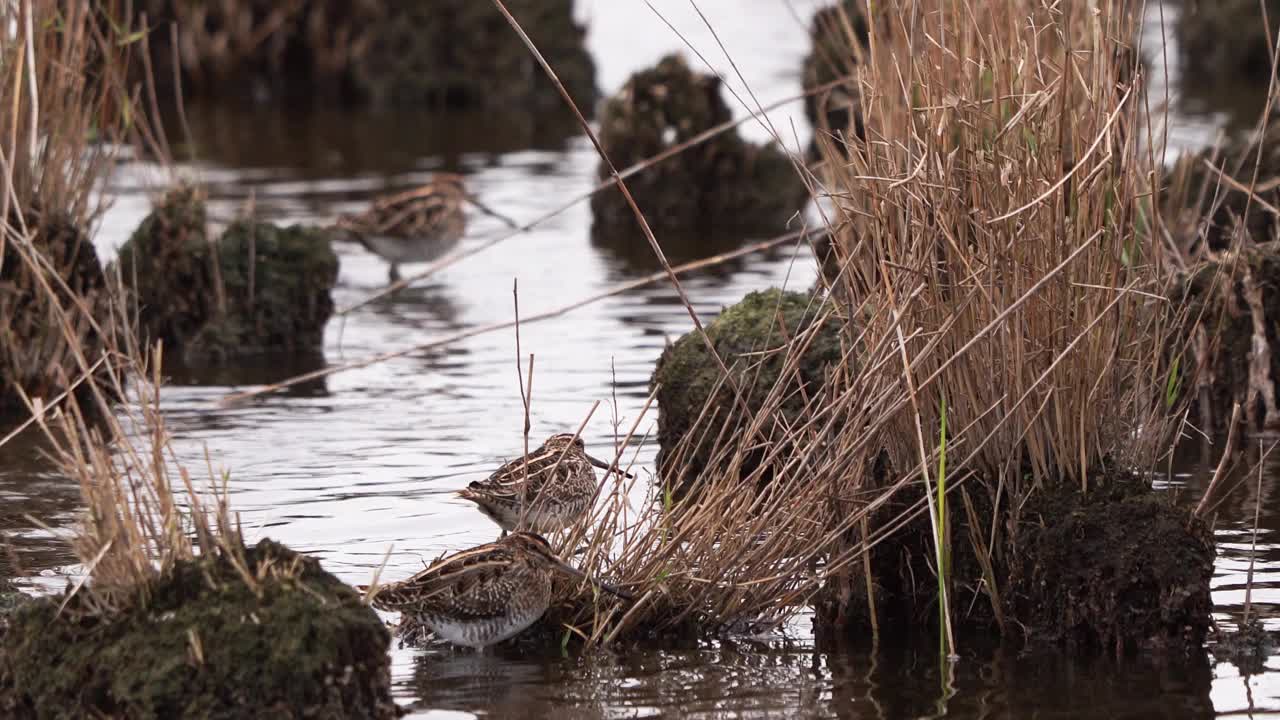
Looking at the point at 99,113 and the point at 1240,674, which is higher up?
the point at 99,113

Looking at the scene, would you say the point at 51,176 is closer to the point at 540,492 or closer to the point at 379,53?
the point at 540,492

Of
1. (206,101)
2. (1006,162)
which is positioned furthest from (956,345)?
(206,101)

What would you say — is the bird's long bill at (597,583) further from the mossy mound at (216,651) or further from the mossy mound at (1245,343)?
the mossy mound at (1245,343)

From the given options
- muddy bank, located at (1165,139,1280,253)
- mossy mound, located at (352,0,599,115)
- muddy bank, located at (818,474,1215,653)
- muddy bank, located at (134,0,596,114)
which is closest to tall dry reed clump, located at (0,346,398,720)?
muddy bank, located at (818,474,1215,653)

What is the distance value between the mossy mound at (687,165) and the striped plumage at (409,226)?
2.56 metres

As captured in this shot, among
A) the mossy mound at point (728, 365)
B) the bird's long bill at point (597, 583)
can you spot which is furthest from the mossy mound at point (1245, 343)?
the bird's long bill at point (597, 583)

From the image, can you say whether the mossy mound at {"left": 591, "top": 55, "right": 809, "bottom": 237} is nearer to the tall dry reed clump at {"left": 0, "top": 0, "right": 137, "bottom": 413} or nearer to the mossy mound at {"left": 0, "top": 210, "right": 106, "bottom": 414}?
the tall dry reed clump at {"left": 0, "top": 0, "right": 137, "bottom": 413}

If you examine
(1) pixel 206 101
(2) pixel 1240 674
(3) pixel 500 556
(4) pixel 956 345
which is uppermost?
(1) pixel 206 101

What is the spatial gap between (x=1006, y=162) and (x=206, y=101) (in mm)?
21037

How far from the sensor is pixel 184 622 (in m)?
5.38

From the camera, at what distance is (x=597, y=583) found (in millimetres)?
6508

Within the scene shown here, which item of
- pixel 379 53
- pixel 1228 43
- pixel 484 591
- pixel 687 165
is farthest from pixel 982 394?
pixel 1228 43

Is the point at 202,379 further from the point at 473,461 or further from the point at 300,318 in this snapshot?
the point at 473,461

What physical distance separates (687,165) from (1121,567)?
11.4m
